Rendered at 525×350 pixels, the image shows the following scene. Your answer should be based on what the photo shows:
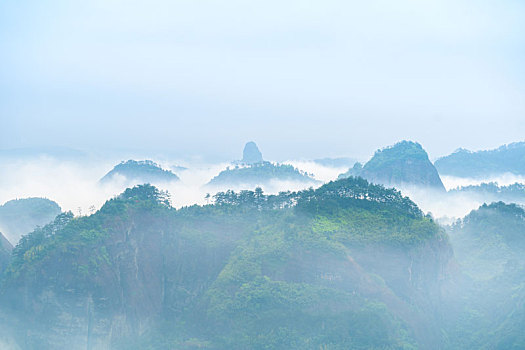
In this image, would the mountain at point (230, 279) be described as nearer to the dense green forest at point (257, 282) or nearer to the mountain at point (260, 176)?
the dense green forest at point (257, 282)

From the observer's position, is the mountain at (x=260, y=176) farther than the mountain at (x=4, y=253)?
Yes

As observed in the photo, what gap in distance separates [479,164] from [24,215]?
11052 cm

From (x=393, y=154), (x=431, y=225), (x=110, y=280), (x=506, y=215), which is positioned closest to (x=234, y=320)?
(x=110, y=280)

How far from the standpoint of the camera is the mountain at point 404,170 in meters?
111

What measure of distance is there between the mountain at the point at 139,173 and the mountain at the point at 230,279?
61.0 m

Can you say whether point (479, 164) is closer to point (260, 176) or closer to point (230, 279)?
point (260, 176)

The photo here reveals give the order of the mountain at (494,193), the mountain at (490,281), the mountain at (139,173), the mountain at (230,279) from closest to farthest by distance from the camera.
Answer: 1. the mountain at (230,279)
2. the mountain at (490,281)
3. the mountain at (494,193)
4. the mountain at (139,173)

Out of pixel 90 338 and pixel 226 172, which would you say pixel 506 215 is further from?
pixel 226 172

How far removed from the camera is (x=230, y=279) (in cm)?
5291

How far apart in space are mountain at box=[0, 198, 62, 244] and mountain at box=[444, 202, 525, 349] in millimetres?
57470

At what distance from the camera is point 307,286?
51.1m

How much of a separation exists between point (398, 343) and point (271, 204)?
25526mm

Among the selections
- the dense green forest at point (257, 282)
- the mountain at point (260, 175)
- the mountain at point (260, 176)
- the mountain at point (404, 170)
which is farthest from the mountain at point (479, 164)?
the dense green forest at point (257, 282)

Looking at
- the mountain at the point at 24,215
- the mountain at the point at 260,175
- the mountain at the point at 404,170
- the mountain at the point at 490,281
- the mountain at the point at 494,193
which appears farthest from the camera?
the mountain at the point at 260,175
